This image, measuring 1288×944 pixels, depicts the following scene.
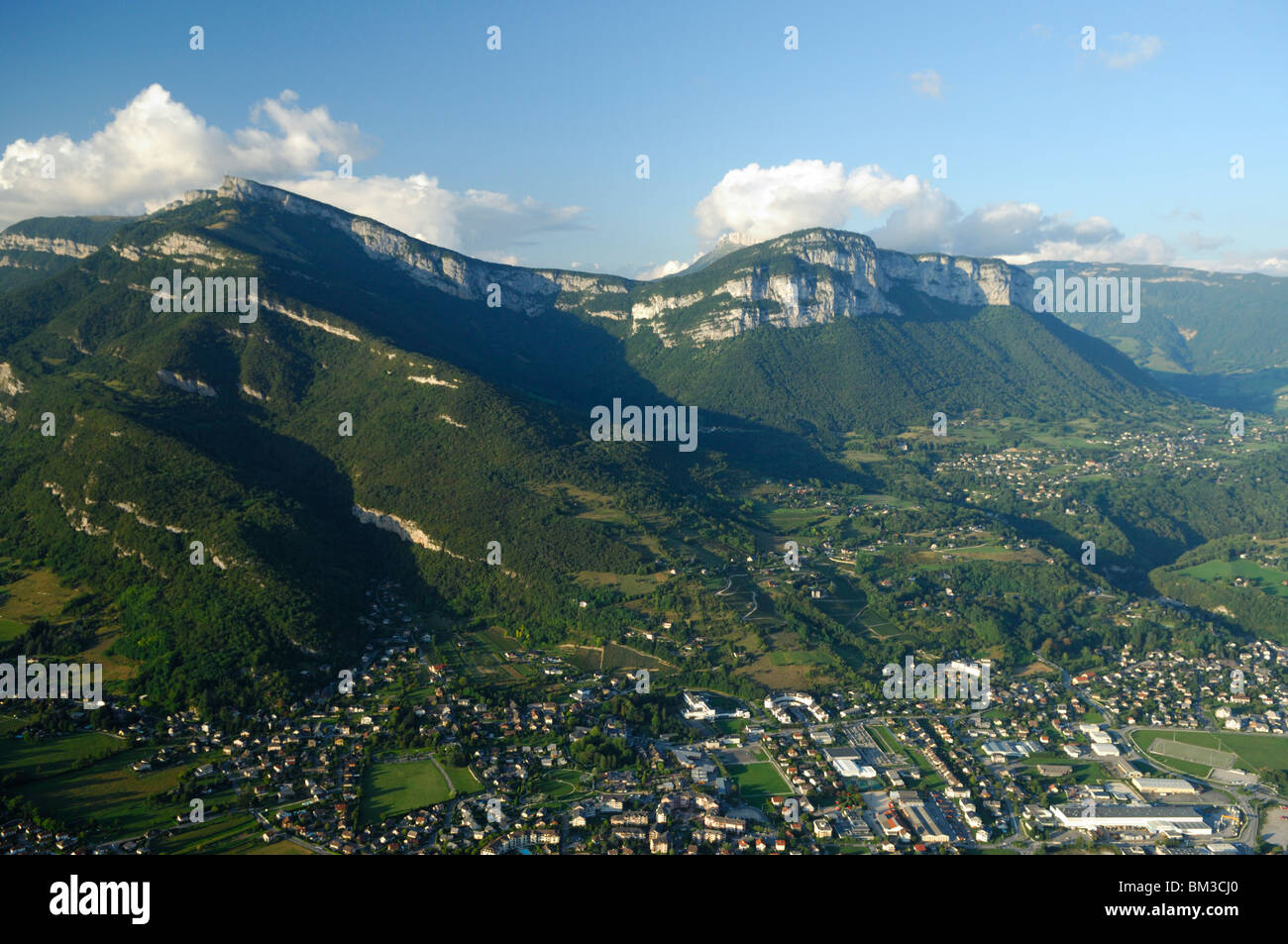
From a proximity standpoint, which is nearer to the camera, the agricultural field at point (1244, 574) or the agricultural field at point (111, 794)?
the agricultural field at point (111, 794)

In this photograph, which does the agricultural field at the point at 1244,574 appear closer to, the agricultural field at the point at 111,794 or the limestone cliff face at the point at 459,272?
the agricultural field at the point at 111,794

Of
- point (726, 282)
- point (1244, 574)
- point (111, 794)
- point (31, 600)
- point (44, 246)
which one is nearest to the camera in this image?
point (111, 794)

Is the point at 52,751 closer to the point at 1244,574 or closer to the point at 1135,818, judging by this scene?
the point at 1135,818

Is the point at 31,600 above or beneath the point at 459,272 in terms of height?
beneath

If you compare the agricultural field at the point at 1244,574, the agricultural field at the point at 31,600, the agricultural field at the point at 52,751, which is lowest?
the agricultural field at the point at 52,751

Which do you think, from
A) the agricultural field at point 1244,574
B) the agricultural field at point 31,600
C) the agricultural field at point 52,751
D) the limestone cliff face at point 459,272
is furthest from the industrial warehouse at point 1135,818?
the limestone cliff face at point 459,272

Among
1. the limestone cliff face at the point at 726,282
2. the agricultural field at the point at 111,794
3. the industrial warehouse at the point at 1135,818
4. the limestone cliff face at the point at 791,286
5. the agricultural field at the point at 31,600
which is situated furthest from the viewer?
the limestone cliff face at the point at 791,286

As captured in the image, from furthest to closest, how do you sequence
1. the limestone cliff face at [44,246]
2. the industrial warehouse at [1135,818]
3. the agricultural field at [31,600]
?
the limestone cliff face at [44,246]
the agricultural field at [31,600]
the industrial warehouse at [1135,818]

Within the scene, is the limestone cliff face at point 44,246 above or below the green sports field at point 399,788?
above

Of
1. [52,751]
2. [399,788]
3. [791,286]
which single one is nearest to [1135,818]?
[399,788]
